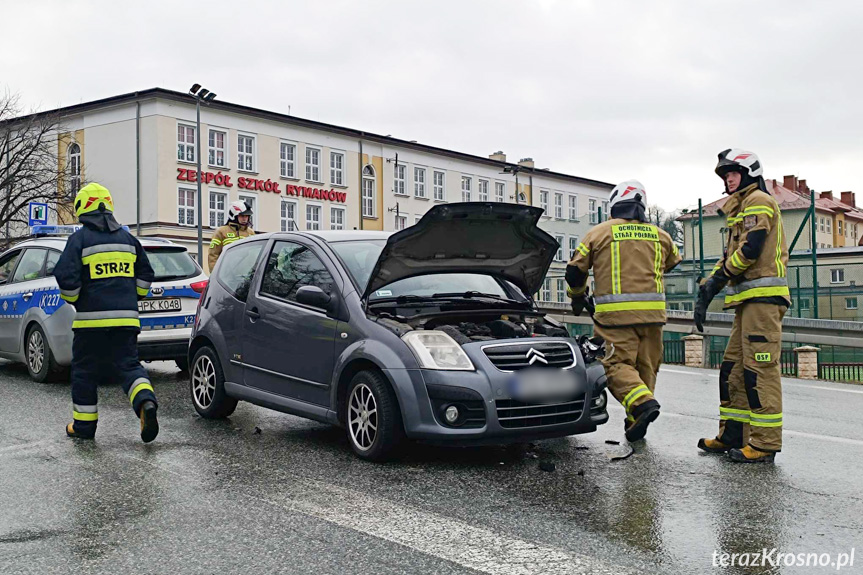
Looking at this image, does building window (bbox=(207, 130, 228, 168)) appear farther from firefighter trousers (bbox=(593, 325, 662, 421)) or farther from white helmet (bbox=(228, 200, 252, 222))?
firefighter trousers (bbox=(593, 325, 662, 421))

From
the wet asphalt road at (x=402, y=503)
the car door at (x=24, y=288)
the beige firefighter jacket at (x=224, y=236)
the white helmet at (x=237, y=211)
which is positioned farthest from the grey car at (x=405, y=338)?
the white helmet at (x=237, y=211)

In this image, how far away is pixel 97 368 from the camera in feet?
23.5

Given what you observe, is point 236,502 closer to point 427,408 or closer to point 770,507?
point 427,408

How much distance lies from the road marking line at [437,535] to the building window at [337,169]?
52793 millimetres

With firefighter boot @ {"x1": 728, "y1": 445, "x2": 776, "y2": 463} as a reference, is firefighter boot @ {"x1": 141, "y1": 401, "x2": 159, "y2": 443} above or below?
above

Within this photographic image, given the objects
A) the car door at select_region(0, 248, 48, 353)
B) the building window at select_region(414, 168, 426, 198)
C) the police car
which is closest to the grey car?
the police car

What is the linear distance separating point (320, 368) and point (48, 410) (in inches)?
134

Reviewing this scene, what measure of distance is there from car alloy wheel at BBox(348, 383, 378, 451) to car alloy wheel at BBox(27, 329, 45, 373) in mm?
5647

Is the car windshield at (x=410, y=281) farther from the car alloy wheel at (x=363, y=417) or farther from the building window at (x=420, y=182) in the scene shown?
the building window at (x=420, y=182)

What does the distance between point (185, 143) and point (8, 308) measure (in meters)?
39.4

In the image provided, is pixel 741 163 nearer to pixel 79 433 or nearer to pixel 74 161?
pixel 79 433

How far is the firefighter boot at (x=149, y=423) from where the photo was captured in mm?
6793

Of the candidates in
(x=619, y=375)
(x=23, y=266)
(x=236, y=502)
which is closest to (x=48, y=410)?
(x=23, y=266)

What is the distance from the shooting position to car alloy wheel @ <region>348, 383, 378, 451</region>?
6125 mm
